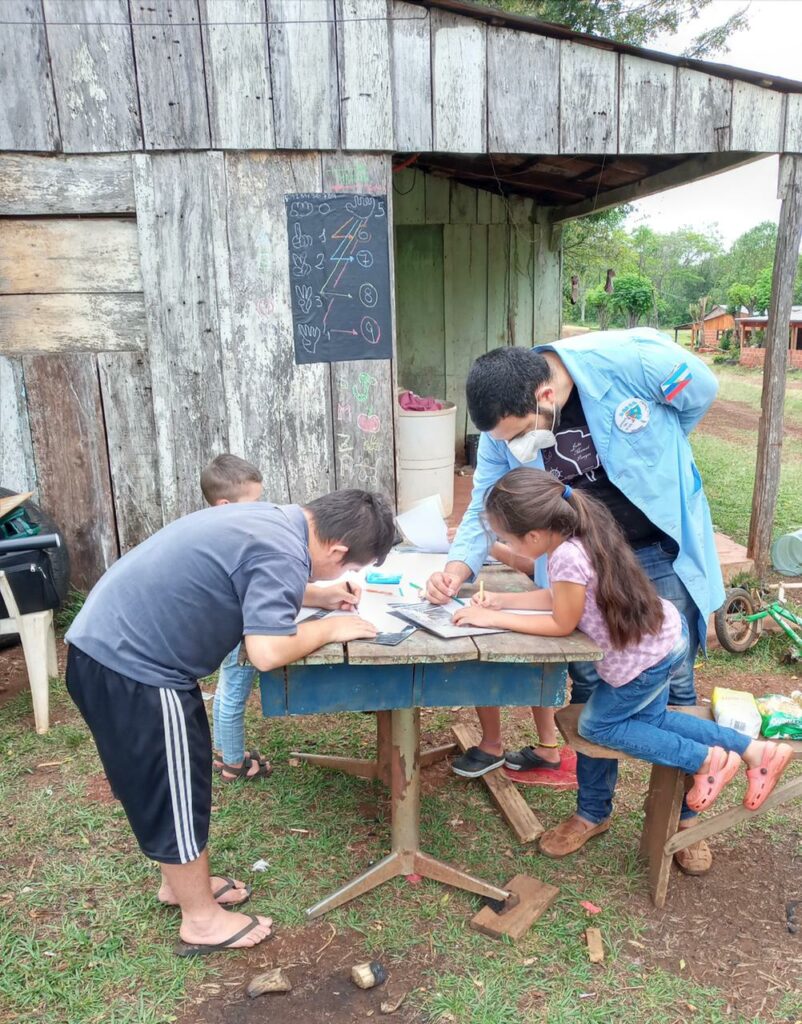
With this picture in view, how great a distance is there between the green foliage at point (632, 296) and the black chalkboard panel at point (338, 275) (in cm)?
3118

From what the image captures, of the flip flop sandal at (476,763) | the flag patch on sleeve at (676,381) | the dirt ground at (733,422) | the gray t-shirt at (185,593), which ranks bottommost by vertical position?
the dirt ground at (733,422)

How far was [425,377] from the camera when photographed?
9.27 meters

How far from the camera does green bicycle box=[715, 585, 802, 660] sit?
15.5ft

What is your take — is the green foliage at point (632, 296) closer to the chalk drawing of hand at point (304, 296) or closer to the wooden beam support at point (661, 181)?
the wooden beam support at point (661, 181)

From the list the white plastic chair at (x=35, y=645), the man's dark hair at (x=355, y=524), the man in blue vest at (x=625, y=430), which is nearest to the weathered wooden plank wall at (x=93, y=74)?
the white plastic chair at (x=35, y=645)

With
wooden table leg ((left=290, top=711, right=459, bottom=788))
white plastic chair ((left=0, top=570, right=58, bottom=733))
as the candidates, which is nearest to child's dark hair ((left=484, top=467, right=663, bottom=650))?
wooden table leg ((left=290, top=711, right=459, bottom=788))

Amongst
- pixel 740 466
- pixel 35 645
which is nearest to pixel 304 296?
pixel 35 645

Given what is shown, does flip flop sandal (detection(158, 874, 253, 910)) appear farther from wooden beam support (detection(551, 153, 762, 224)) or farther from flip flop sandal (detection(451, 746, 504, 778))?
wooden beam support (detection(551, 153, 762, 224))

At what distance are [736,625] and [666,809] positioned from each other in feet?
7.83

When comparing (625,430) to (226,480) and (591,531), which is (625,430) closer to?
(591,531)

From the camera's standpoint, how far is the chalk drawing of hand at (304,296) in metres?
4.85

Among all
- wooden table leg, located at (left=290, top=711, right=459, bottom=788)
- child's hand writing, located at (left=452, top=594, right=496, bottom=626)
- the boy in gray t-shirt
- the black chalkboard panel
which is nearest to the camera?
the boy in gray t-shirt

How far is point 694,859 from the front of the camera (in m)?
2.98

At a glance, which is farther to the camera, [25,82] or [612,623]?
Answer: [25,82]
